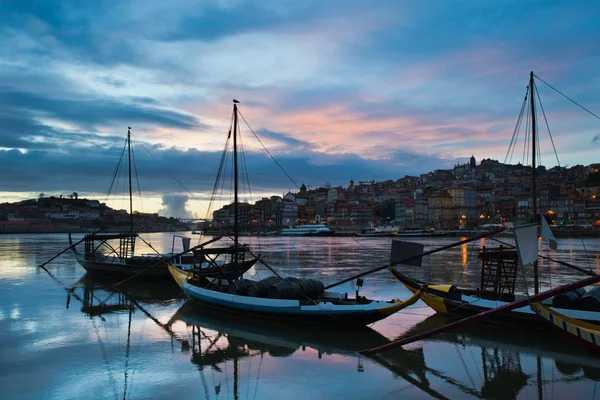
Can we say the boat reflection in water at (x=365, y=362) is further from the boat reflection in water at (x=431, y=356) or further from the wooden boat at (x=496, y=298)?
the wooden boat at (x=496, y=298)

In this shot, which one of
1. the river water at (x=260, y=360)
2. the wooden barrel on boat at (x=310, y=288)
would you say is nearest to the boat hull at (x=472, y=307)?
the river water at (x=260, y=360)

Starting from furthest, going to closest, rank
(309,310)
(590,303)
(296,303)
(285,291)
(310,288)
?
(310,288) < (285,291) < (296,303) < (309,310) < (590,303)

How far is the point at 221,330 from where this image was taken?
12.5 meters

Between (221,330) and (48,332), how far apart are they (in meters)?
4.47

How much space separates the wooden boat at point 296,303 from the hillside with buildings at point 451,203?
63.2m

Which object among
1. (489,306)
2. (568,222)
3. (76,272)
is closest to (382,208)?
(568,222)

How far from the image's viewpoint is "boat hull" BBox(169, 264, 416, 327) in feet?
37.8

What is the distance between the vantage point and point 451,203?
122m

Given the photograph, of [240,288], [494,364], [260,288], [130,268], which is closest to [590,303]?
[494,364]

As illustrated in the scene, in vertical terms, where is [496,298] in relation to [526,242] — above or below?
below

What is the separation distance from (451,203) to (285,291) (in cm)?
11618

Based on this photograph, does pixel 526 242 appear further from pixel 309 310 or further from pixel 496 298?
pixel 309 310

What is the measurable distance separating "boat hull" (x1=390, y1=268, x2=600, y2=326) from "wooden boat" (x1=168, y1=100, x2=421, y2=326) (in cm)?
212

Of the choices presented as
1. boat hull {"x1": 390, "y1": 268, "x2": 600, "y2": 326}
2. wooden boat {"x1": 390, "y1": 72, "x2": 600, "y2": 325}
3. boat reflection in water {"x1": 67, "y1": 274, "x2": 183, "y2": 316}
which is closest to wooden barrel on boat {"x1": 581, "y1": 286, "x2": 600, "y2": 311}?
wooden boat {"x1": 390, "y1": 72, "x2": 600, "y2": 325}
